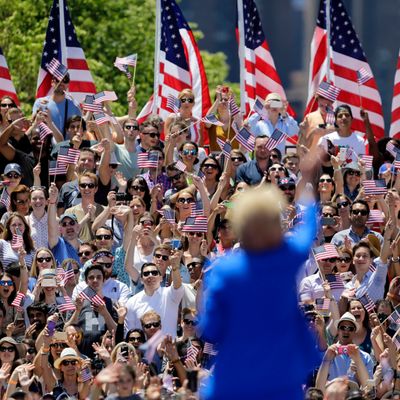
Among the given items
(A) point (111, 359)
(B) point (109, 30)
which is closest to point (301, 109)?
(B) point (109, 30)

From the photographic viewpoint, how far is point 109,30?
30.6 m

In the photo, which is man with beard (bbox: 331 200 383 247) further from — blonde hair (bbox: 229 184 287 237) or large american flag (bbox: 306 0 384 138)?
blonde hair (bbox: 229 184 287 237)

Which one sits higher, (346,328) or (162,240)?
(346,328)

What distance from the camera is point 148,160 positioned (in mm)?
18875

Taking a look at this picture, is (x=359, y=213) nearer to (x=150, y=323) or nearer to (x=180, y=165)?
(x=180, y=165)

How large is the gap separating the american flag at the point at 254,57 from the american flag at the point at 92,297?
263 inches

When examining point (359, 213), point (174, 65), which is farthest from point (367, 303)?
point (174, 65)

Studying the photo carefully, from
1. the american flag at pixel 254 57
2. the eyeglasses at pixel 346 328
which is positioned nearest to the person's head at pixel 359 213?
the eyeglasses at pixel 346 328

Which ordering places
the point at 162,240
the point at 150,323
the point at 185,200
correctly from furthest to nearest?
the point at 185,200
the point at 162,240
the point at 150,323

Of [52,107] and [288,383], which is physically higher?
[288,383]

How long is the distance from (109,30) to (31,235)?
1349 cm

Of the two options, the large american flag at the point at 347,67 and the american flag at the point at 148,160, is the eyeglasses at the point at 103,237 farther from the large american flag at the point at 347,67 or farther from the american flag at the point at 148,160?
the large american flag at the point at 347,67

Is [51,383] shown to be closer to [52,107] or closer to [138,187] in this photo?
[138,187]

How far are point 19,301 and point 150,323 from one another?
4.56 feet
